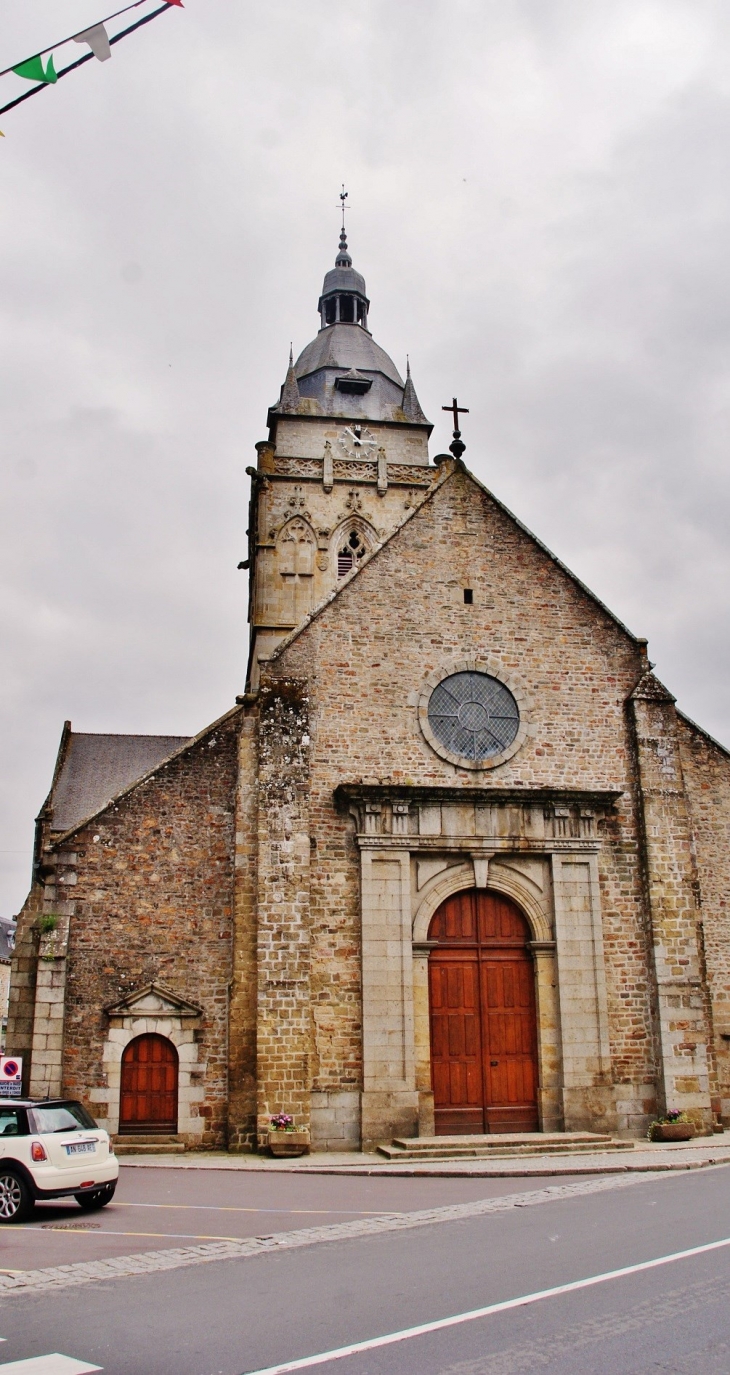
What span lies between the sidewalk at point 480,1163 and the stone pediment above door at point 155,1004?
1816mm

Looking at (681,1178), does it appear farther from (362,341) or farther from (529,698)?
(362,341)

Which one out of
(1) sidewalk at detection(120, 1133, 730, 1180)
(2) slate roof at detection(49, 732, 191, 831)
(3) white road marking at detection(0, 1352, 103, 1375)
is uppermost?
(2) slate roof at detection(49, 732, 191, 831)

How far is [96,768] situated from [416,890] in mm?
16680

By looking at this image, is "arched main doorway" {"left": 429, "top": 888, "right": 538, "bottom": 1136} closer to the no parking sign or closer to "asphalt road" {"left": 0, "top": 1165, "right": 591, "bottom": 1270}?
"asphalt road" {"left": 0, "top": 1165, "right": 591, "bottom": 1270}

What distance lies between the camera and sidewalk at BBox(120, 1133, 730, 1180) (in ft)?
40.4

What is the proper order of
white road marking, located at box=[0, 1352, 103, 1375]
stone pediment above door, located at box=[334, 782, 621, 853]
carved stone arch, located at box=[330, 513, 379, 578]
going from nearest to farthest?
white road marking, located at box=[0, 1352, 103, 1375] < stone pediment above door, located at box=[334, 782, 621, 853] < carved stone arch, located at box=[330, 513, 379, 578]

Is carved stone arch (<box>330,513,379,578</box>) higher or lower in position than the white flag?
higher

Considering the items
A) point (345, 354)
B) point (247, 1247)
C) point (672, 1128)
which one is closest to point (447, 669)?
point (672, 1128)

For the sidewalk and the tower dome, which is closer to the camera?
the sidewalk

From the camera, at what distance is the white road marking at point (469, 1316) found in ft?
15.9

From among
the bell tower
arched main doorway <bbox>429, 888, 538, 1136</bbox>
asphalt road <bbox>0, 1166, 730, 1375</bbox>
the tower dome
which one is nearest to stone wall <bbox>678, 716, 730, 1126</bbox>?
arched main doorway <bbox>429, 888, 538, 1136</bbox>

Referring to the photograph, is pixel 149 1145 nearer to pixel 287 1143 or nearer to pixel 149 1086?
pixel 149 1086

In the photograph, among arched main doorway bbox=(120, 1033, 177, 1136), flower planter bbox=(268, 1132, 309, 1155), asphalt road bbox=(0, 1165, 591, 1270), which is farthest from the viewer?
arched main doorway bbox=(120, 1033, 177, 1136)

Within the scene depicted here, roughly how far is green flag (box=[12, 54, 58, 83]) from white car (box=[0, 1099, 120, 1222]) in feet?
26.2
